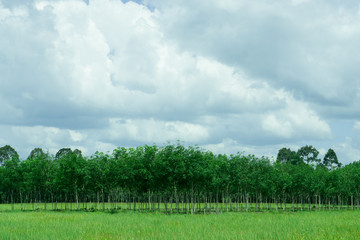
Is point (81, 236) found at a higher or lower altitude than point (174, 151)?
lower

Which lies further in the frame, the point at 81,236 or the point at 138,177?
the point at 138,177

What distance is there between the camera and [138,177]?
2421 inches

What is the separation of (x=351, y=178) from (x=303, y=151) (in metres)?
75.3

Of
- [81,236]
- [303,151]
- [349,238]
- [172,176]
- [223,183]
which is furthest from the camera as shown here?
[303,151]

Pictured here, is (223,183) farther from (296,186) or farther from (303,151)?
(303,151)

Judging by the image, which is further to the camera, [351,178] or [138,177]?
[351,178]

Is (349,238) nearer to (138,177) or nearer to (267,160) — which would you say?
(138,177)

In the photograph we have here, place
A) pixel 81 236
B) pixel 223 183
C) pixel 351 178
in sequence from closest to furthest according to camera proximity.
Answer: pixel 81 236
pixel 223 183
pixel 351 178

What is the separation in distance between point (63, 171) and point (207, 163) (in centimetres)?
2698

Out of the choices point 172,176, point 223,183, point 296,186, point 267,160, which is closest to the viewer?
point 172,176

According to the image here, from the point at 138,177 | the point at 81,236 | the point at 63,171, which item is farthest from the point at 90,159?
the point at 81,236

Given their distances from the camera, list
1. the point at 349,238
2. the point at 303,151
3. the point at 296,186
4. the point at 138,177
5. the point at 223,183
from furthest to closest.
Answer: the point at 303,151
the point at 296,186
the point at 223,183
the point at 138,177
the point at 349,238

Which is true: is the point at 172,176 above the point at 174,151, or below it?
below

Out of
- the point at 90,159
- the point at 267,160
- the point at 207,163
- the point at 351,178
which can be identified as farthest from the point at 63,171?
the point at 351,178
